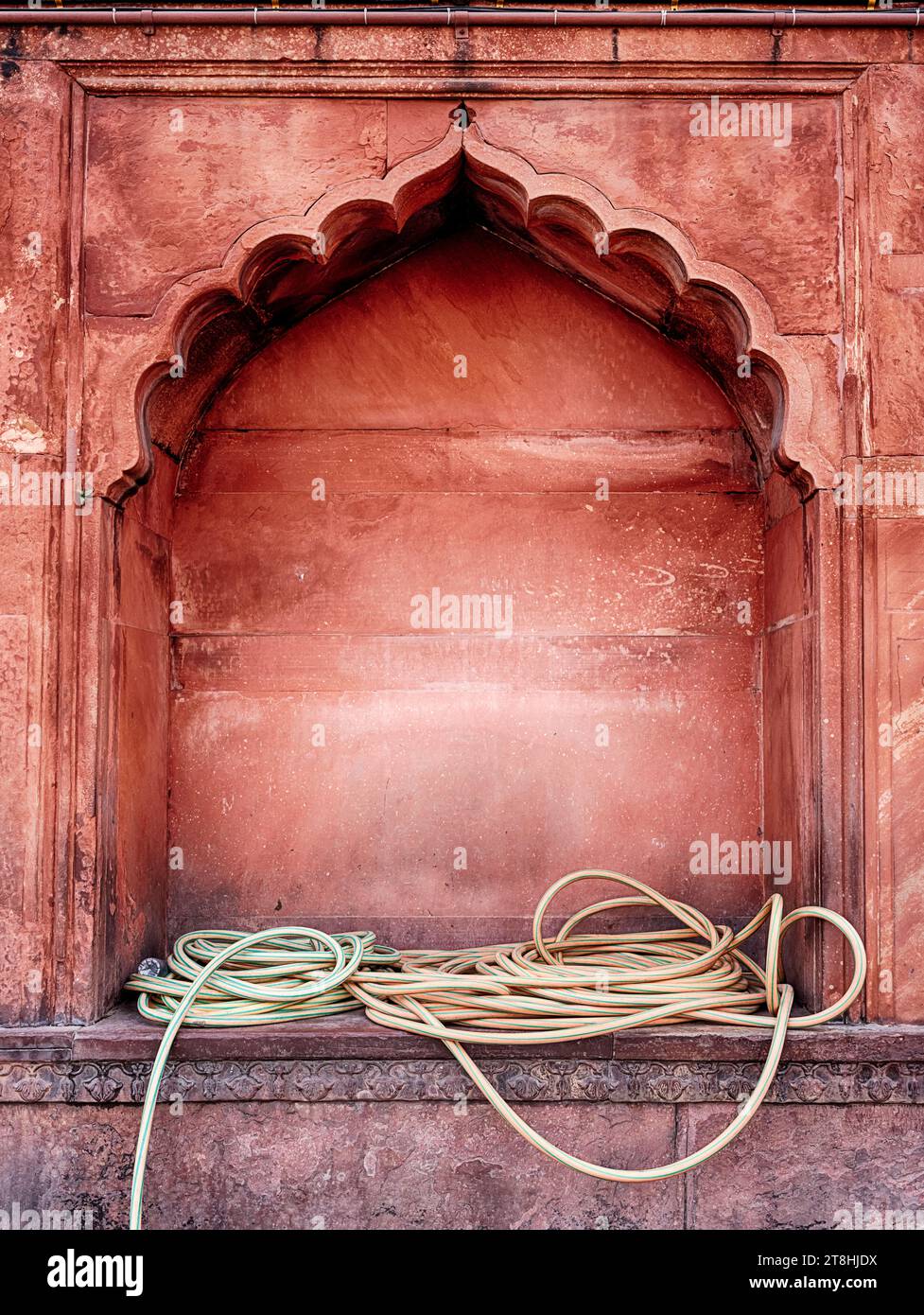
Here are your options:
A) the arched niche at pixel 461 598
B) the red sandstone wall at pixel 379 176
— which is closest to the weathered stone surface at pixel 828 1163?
the red sandstone wall at pixel 379 176

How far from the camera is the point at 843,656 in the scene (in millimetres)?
3090

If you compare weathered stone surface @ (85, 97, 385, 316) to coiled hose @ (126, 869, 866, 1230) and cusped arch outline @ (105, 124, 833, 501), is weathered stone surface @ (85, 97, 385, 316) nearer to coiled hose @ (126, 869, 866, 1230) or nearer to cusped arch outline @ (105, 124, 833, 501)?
cusped arch outline @ (105, 124, 833, 501)

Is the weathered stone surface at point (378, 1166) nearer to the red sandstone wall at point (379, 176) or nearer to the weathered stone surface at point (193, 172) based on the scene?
the red sandstone wall at point (379, 176)

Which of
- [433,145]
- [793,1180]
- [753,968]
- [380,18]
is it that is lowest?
[793,1180]

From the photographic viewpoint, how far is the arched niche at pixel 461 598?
3699 mm

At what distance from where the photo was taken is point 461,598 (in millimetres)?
3785

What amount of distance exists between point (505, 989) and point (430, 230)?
8.45 ft

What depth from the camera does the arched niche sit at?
3.70 m

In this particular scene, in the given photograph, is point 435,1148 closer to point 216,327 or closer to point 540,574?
point 540,574

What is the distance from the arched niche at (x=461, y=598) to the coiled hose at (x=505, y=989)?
1.23 feet

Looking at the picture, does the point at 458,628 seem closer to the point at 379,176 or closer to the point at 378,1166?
the point at 379,176

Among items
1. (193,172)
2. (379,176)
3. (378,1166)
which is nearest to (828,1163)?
(378,1166)

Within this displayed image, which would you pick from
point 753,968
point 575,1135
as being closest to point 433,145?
point 753,968

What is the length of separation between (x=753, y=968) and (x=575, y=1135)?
751 millimetres
